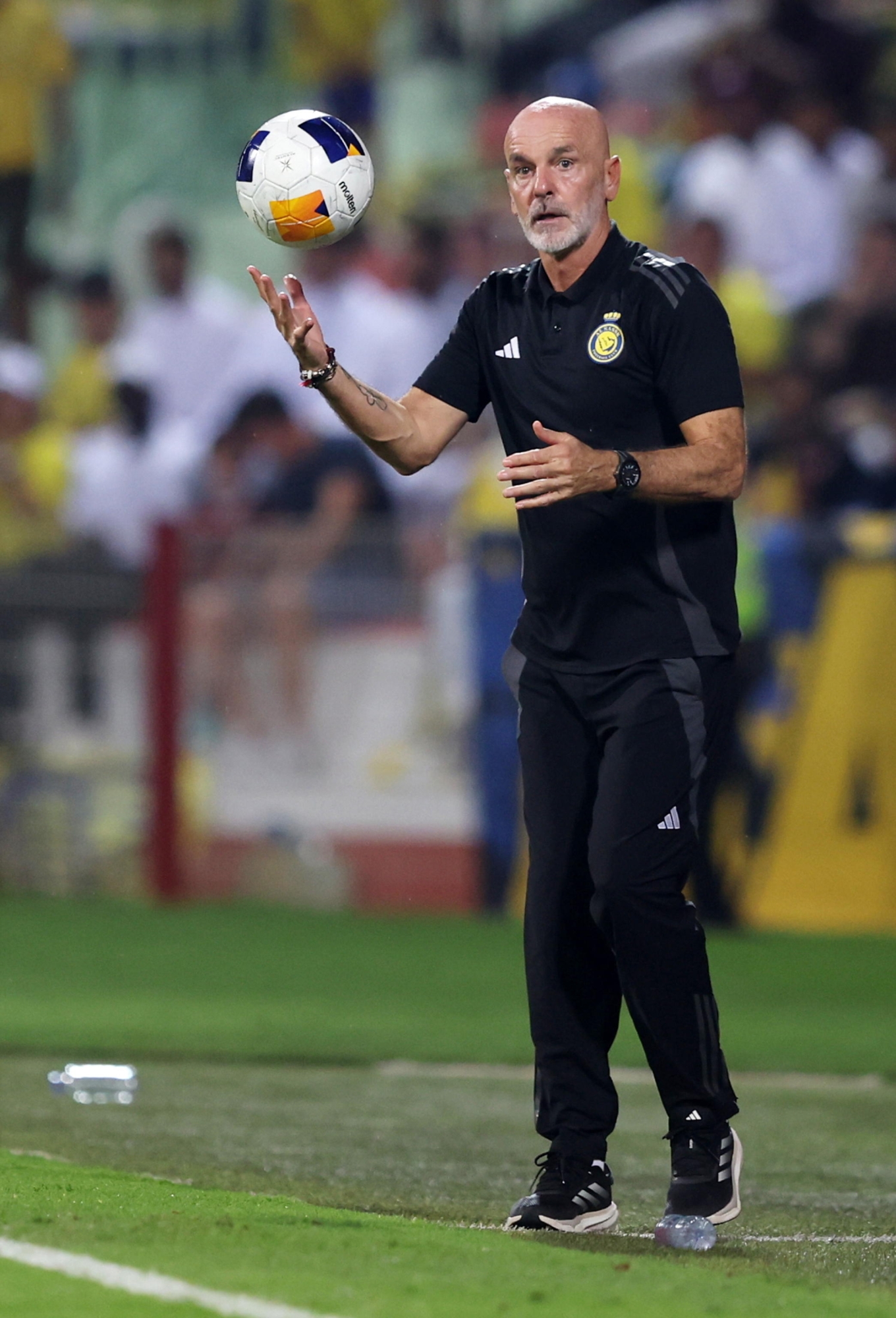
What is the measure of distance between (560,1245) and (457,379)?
1.95 meters

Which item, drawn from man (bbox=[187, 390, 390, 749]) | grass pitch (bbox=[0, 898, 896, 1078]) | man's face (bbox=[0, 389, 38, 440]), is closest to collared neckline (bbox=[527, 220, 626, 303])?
grass pitch (bbox=[0, 898, 896, 1078])

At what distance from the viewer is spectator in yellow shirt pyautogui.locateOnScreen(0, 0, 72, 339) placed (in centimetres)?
1778

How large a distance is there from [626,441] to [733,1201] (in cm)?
162

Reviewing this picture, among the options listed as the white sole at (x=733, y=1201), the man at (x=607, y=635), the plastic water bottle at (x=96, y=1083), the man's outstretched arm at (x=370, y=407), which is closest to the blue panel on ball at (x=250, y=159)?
the man's outstretched arm at (x=370, y=407)

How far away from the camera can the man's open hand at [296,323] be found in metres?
4.78

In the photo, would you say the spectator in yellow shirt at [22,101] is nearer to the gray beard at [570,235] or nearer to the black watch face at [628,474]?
the gray beard at [570,235]

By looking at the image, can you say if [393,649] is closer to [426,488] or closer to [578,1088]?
[426,488]

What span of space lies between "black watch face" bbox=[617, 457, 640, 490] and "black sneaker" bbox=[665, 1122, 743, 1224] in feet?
4.40

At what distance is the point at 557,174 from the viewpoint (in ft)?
15.6

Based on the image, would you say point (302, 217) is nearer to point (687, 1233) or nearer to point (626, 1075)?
point (687, 1233)

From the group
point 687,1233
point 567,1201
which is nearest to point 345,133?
point 567,1201

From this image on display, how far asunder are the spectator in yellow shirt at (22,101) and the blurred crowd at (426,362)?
46cm

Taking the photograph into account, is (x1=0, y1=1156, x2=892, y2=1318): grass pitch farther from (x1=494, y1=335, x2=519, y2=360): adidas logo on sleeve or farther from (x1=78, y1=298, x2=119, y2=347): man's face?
(x1=78, y1=298, x2=119, y2=347): man's face

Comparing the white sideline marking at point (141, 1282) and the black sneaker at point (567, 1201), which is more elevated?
the white sideline marking at point (141, 1282)
